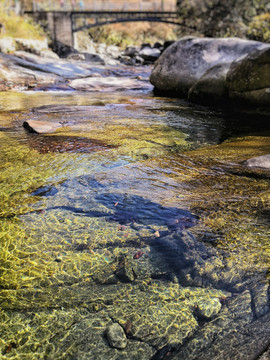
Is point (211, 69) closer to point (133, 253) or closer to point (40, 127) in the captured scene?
point (40, 127)

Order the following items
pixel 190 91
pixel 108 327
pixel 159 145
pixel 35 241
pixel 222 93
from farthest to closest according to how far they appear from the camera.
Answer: pixel 190 91 < pixel 222 93 < pixel 159 145 < pixel 35 241 < pixel 108 327

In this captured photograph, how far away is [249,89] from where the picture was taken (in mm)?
5105

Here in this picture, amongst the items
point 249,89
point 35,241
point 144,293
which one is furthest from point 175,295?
point 249,89

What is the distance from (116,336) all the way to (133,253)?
50 cm

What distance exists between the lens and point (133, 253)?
5.29ft

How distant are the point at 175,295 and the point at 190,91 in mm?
5803

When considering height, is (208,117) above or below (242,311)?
above

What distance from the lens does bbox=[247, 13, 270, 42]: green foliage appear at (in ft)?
55.4

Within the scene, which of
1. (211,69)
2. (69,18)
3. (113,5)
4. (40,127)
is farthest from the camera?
(113,5)

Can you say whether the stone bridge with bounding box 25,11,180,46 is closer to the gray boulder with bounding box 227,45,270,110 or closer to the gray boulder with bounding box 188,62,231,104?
the gray boulder with bounding box 188,62,231,104

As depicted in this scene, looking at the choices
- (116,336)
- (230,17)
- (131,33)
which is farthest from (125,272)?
(131,33)

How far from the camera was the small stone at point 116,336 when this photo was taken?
113 cm

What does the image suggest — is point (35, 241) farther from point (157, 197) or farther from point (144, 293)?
point (157, 197)

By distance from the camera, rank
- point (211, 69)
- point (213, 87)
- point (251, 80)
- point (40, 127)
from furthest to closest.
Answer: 1. point (211, 69)
2. point (213, 87)
3. point (251, 80)
4. point (40, 127)
